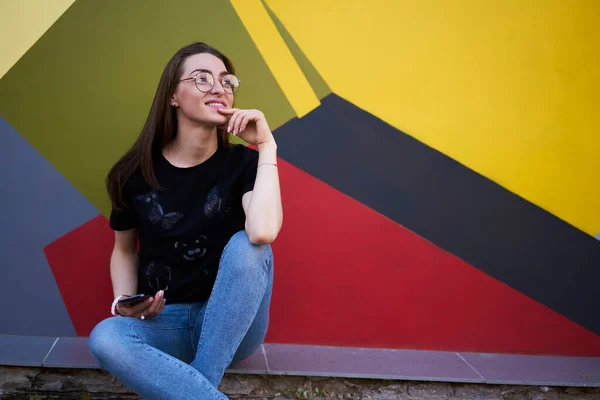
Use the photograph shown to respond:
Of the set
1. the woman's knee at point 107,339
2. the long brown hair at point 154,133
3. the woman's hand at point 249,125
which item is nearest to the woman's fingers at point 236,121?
the woman's hand at point 249,125

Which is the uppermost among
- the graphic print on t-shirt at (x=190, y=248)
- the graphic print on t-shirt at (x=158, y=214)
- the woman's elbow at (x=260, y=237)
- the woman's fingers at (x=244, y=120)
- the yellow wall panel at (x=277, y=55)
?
the yellow wall panel at (x=277, y=55)

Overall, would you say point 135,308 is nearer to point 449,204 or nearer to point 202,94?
point 202,94

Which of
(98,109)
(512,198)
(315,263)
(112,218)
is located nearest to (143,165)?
(112,218)

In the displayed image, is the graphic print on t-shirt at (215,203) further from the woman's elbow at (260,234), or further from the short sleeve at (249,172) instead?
the woman's elbow at (260,234)

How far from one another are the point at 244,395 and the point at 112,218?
2.64 ft

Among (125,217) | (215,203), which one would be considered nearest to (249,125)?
(215,203)

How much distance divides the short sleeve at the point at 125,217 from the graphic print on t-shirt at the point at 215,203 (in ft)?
0.91

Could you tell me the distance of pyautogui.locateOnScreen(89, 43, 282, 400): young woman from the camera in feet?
5.30

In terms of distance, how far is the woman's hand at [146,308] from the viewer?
167cm

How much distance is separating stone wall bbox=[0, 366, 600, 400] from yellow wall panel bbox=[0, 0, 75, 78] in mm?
1212

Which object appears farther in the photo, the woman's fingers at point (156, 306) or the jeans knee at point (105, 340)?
the woman's fingers at point (156, 306)

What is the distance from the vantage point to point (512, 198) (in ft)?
7.95

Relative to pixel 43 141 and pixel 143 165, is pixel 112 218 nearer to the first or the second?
pixel 143 165

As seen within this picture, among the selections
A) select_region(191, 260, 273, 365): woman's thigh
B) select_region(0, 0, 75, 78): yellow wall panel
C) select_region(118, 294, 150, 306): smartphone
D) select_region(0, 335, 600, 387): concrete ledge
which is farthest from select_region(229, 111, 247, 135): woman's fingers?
select_region(0, 0, 75, 78): yellow wall panel
